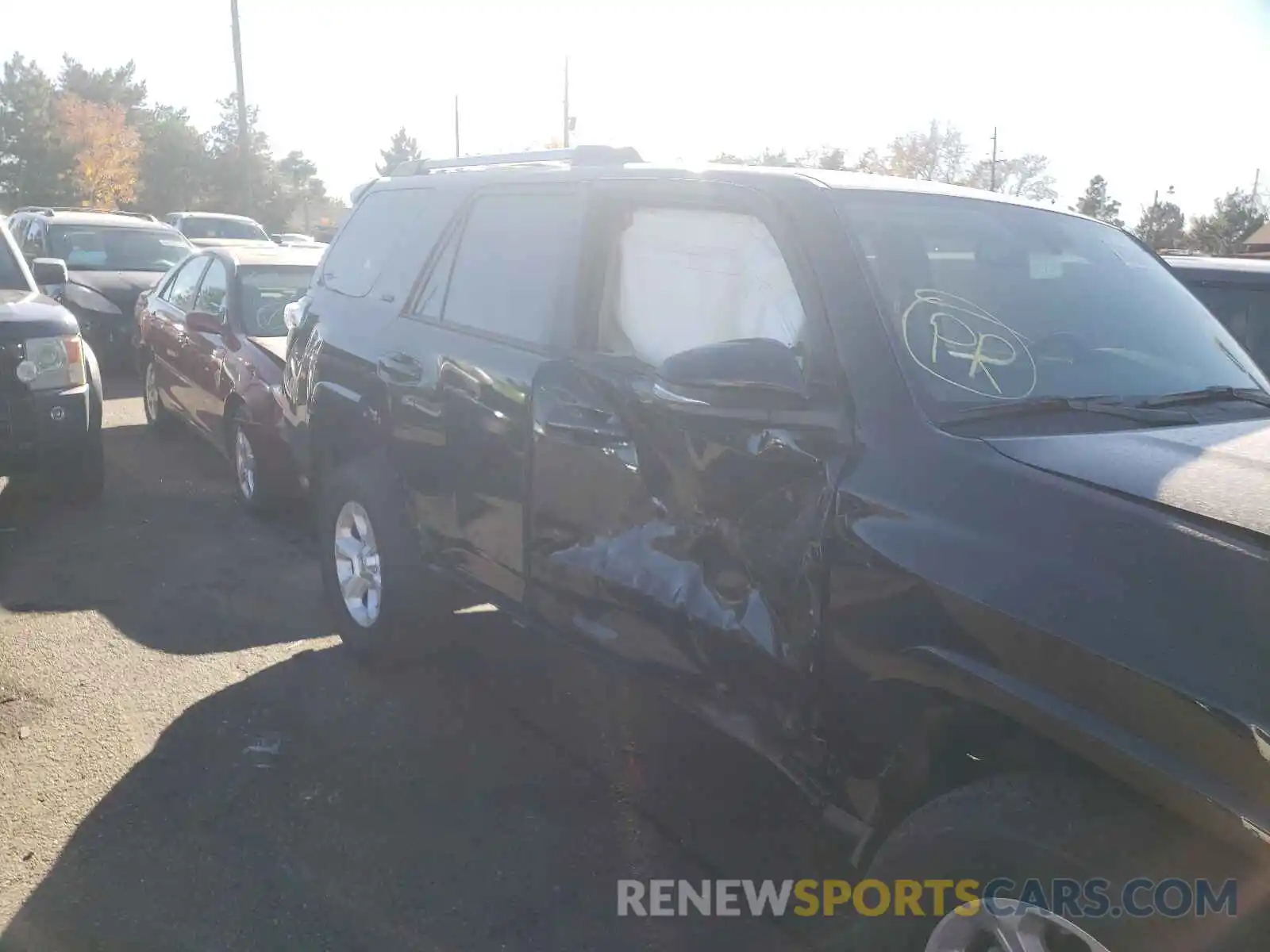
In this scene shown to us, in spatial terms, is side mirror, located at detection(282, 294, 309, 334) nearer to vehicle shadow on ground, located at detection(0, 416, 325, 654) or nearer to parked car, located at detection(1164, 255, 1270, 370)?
vehicle shadow on ground, located at detection(0, 416, 325, 654)

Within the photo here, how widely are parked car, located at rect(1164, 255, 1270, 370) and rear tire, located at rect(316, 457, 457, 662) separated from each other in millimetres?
4227

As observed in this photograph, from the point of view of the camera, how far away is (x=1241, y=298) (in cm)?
596

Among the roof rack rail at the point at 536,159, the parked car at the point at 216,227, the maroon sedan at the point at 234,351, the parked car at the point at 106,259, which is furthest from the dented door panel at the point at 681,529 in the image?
the parked car at the point at 216,227

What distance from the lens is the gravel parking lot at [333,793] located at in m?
3.05

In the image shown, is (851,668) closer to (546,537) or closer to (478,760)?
(546,537)

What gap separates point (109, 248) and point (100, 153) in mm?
52364

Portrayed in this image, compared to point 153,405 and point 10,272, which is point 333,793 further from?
point 153,405

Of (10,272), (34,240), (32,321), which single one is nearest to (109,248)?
(34,240)

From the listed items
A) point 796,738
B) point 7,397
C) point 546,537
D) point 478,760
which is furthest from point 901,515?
point 7,397

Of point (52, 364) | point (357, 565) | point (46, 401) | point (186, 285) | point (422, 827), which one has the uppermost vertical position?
point (186, 285)

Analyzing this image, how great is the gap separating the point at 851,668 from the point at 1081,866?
637 mm

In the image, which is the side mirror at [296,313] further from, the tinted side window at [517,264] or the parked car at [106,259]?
the parked car at [106,259]

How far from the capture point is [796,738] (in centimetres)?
262

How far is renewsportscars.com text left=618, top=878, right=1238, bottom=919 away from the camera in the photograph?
1.78 m
